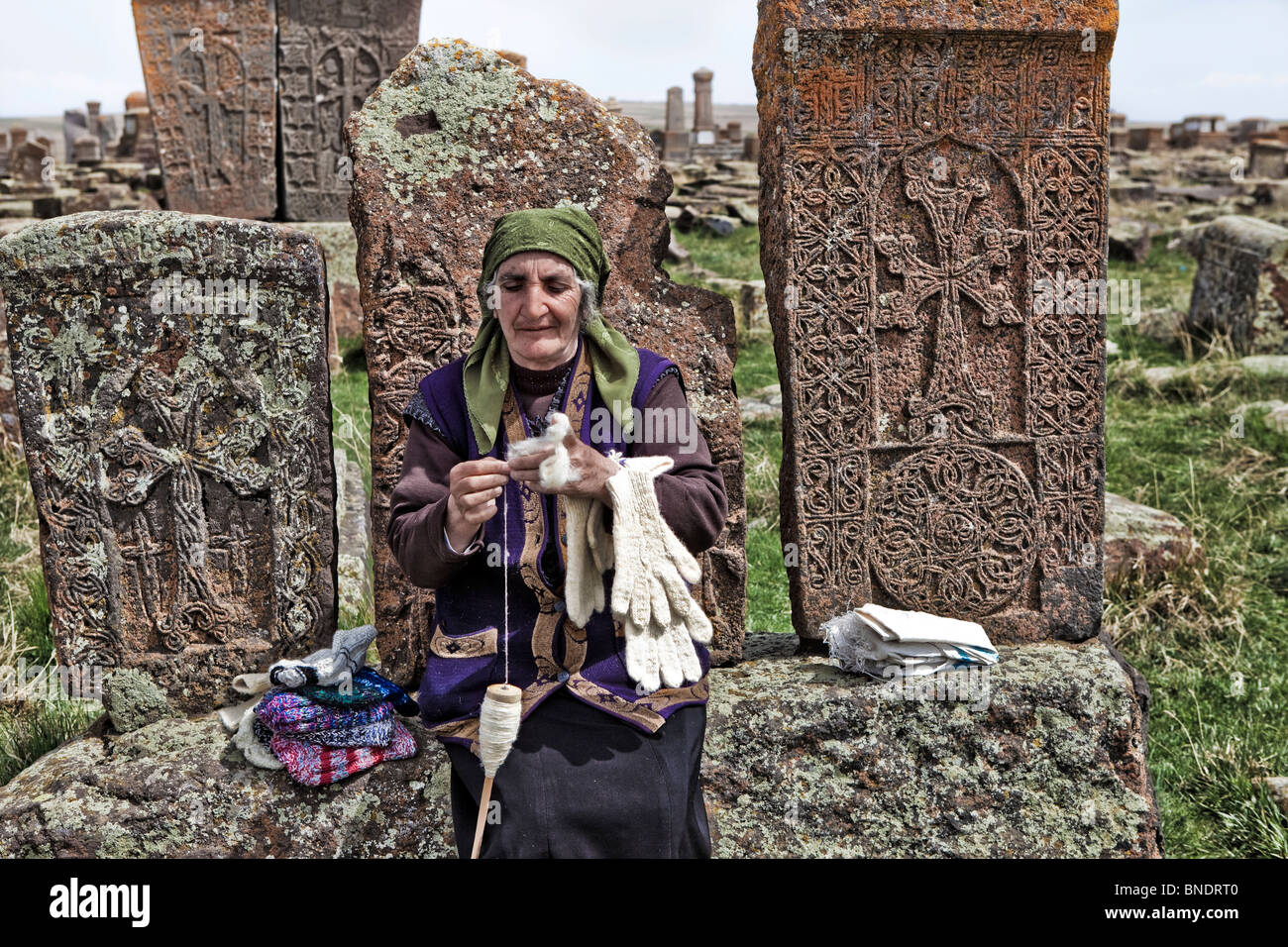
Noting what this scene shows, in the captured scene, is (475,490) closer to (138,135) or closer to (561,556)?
(561,556)

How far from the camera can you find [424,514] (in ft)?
8.78

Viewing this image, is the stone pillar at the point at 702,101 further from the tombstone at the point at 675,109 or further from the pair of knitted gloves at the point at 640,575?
the pair of knitted gloves at the point at 640,575

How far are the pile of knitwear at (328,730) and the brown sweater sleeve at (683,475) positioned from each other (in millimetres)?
1150

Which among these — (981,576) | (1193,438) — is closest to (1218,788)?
(981,576)

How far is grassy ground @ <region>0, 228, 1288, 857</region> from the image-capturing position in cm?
385

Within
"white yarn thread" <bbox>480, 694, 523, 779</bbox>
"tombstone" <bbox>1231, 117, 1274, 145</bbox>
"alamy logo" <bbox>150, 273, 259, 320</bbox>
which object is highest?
"tombstone" <bbox>1231, 117, 1274, 145</bbox>

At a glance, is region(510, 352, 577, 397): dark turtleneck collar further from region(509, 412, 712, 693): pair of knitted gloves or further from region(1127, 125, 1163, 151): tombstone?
region(1127, 125, 1163, 151): tombstone

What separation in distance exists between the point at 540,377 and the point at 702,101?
26.5 metres

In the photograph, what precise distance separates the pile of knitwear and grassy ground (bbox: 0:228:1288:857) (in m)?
0.91

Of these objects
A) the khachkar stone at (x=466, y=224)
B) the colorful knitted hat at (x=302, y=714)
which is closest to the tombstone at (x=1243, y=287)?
the khachkar stone at (x=466, y=224)

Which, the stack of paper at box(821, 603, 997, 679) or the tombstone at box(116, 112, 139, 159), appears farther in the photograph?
the tombstone at box(116, 112, 139, 159)

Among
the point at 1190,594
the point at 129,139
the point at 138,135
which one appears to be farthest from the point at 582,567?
the point at 129,139

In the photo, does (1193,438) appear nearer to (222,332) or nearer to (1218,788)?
(1218,788)
